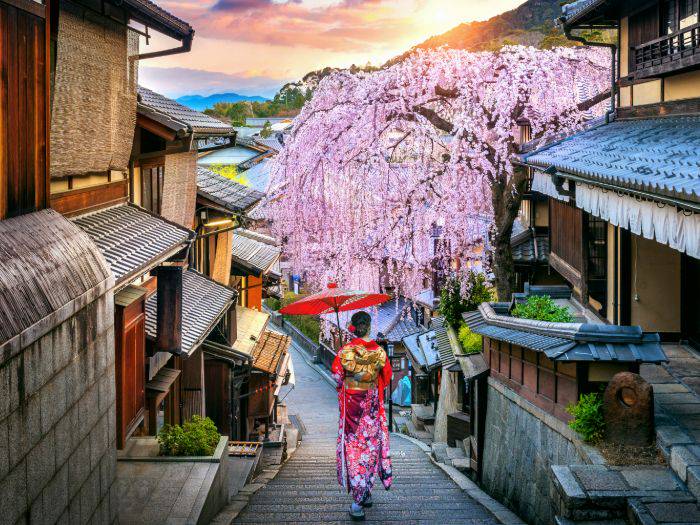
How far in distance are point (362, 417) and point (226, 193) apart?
34.2ft

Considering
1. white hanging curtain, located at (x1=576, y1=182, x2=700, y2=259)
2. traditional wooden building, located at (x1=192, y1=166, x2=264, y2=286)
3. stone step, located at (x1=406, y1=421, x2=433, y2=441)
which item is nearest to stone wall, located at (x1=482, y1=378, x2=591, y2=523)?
white hanging curtain, located at (x1=576, y1=182, x2=700, y2=259)

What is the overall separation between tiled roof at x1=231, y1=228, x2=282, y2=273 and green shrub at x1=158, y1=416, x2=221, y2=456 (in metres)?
12.0

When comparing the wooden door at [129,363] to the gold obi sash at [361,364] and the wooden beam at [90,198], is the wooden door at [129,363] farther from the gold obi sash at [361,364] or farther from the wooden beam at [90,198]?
the gold obi sash at [361,364]

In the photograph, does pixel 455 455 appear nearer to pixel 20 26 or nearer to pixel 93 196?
pixel 93 196

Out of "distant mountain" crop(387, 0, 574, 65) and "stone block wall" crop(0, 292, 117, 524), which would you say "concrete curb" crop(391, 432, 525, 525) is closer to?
"stone block wall" crop(0, 292, 117, 524)

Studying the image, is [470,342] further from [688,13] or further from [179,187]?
[688,13]

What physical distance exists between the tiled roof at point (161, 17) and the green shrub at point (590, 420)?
6748 mm

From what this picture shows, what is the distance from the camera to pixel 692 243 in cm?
649

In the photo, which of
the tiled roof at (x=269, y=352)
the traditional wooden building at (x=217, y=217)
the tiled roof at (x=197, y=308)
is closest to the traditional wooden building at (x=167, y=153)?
the tiled roof at (x=197, y=308)

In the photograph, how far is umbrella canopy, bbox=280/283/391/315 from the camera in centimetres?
992

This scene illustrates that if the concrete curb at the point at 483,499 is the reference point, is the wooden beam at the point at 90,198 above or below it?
above

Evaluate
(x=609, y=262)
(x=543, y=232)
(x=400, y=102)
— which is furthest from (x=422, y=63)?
(x=543, y=232)

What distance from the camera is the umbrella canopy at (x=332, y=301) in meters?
9.92

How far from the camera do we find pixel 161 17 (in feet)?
32.5
